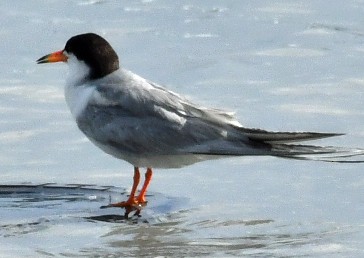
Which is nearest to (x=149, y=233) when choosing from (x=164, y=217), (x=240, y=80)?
(x=164, y=217)

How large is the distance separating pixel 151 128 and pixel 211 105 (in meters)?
1.49

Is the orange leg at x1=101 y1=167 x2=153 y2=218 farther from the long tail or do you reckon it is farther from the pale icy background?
the long tail

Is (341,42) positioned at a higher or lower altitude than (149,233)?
higher

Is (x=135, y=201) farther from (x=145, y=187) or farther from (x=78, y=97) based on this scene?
(x=78, y=97)

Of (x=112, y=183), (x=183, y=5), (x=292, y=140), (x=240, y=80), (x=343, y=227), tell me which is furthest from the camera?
(x=183, y=5)

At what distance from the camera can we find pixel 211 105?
8.86 metres

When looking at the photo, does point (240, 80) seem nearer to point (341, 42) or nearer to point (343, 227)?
point (341, 42)

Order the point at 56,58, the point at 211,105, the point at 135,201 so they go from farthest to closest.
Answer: the point at 211,105 → the point at 56,58 → the point at 135,201

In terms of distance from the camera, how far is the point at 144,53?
33.2 feet

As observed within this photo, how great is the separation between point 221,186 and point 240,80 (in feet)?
7.05

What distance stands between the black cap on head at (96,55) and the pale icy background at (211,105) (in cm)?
57

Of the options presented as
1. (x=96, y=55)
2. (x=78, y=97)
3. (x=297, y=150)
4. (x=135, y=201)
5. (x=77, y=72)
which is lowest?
(x=135, y=201)

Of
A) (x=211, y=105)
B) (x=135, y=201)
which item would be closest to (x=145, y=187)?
(x=135, y=201)

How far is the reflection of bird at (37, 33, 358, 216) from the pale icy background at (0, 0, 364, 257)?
219 mm
